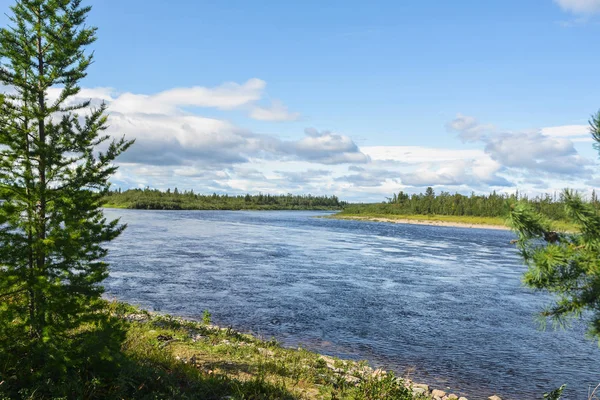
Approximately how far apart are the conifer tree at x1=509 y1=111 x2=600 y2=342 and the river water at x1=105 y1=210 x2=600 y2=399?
825mm

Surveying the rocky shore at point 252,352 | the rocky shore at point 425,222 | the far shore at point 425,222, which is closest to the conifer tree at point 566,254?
the rocky shore at point 252,352

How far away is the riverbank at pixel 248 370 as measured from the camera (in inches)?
396

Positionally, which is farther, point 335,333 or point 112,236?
point 335,333

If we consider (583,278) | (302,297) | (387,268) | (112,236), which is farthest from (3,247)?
(387,268)

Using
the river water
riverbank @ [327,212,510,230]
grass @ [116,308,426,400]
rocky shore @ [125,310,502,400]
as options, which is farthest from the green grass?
grass @ [116,308,426,400]

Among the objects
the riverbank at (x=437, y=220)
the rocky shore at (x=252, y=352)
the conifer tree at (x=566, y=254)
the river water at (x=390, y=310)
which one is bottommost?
the river water at (x=390, y=310)

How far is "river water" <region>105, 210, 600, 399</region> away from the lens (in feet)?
53.5

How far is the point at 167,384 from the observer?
934 cm

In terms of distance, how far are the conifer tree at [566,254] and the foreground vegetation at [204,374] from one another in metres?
6.01

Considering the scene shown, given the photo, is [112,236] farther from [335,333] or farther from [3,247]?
[335,333]

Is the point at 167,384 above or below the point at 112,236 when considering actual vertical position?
below

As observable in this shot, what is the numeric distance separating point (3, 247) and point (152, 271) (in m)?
25.9

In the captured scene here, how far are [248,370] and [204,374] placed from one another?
5.14 ft

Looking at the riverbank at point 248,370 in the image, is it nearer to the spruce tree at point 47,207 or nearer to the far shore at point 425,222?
the spruce tree at point 47,207
